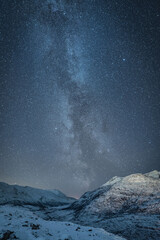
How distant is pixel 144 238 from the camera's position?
9695mm

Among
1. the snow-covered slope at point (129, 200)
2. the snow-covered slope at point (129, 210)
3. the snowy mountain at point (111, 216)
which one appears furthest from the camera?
the snow-covered slope at point (129, 200)

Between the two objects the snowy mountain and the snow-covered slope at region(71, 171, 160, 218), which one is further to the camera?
the snow-covered slope at region(71, 171, 160, 218)

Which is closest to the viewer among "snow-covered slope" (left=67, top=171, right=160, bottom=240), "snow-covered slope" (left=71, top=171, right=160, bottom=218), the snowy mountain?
the snowy mountain

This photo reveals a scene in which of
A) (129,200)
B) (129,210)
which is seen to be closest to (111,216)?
(129,210)

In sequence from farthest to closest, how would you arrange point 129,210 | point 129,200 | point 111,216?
point 129,200 → point 129,210 → point 111,216

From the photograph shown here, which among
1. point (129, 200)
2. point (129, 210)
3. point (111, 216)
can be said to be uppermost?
point (129, 200)

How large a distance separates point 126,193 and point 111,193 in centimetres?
308

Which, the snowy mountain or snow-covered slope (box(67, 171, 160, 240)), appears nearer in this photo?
the snowy mountain

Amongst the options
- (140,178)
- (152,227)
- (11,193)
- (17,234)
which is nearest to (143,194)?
(140,178)

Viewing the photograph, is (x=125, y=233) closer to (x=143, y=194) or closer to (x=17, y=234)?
(x=17, y=234)

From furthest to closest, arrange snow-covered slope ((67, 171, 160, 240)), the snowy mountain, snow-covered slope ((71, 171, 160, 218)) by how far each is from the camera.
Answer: snow-covered slope ((71, 171, 160, 218))
snow-covered slope ((67, 171, 160, 240))
the snowy mountain

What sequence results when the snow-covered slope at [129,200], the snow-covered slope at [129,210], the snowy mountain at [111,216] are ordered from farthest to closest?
the snow-covered slope at [129,200] → the snow-covered slope at [129,210] → the snowy mountain at [111,216]

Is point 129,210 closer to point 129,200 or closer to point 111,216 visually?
point 111,216

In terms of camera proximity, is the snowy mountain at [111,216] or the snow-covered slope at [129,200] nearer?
the snowy mountain at [111,216]
